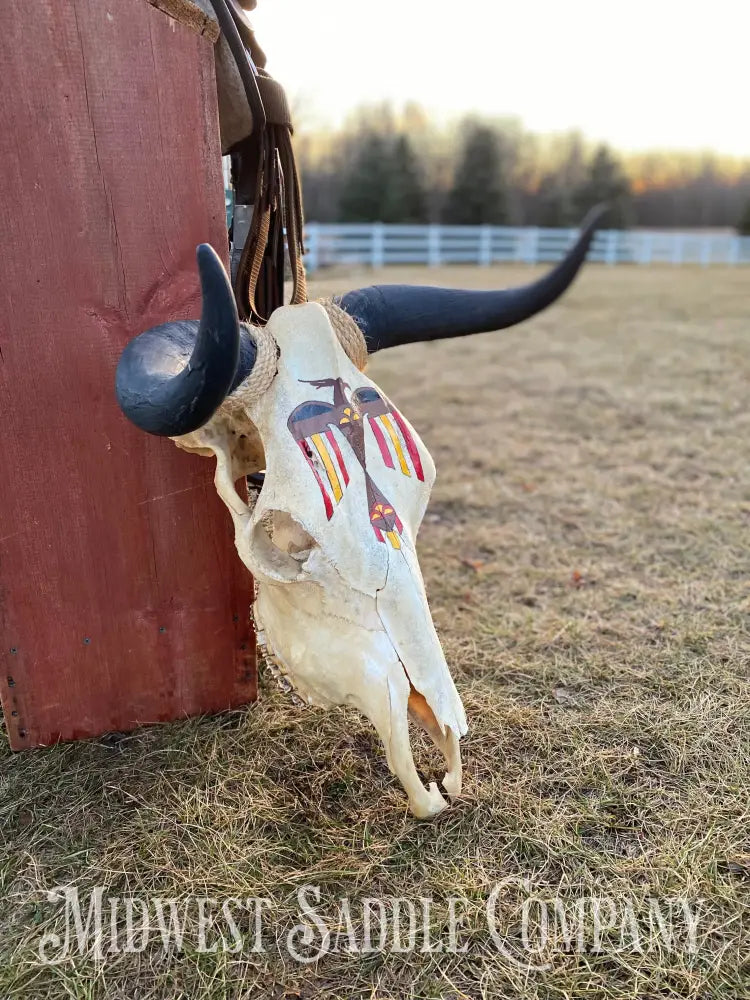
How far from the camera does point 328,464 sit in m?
1.62

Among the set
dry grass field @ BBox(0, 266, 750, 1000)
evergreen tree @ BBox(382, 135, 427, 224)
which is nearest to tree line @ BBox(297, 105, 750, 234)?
evergreen tree @ BBox(382, 135, 427, 224)

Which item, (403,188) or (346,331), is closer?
(346,331)

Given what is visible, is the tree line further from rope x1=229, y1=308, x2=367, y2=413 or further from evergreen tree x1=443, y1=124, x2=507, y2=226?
rope x1=229, y1=308, x2=367, y2=413

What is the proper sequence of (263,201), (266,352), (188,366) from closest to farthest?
(188,366) < (266,352) < (263,201)

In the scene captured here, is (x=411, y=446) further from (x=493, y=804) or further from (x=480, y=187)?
(x=480, y=187)

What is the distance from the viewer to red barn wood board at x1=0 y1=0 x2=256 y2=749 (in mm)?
1749

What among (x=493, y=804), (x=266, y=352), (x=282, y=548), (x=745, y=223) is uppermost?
(x=745, y=223)

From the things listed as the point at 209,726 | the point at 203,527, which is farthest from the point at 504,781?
the point at 203,527

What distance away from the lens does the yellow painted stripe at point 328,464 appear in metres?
1.60

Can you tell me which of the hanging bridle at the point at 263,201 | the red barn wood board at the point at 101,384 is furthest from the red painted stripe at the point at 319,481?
the hanging bridle at the point at 263,201

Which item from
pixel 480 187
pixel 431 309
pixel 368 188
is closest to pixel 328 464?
pixel 431 309

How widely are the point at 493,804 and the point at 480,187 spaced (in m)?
33.5

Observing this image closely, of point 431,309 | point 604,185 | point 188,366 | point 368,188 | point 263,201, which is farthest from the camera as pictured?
point 604,185

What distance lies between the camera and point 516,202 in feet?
112
